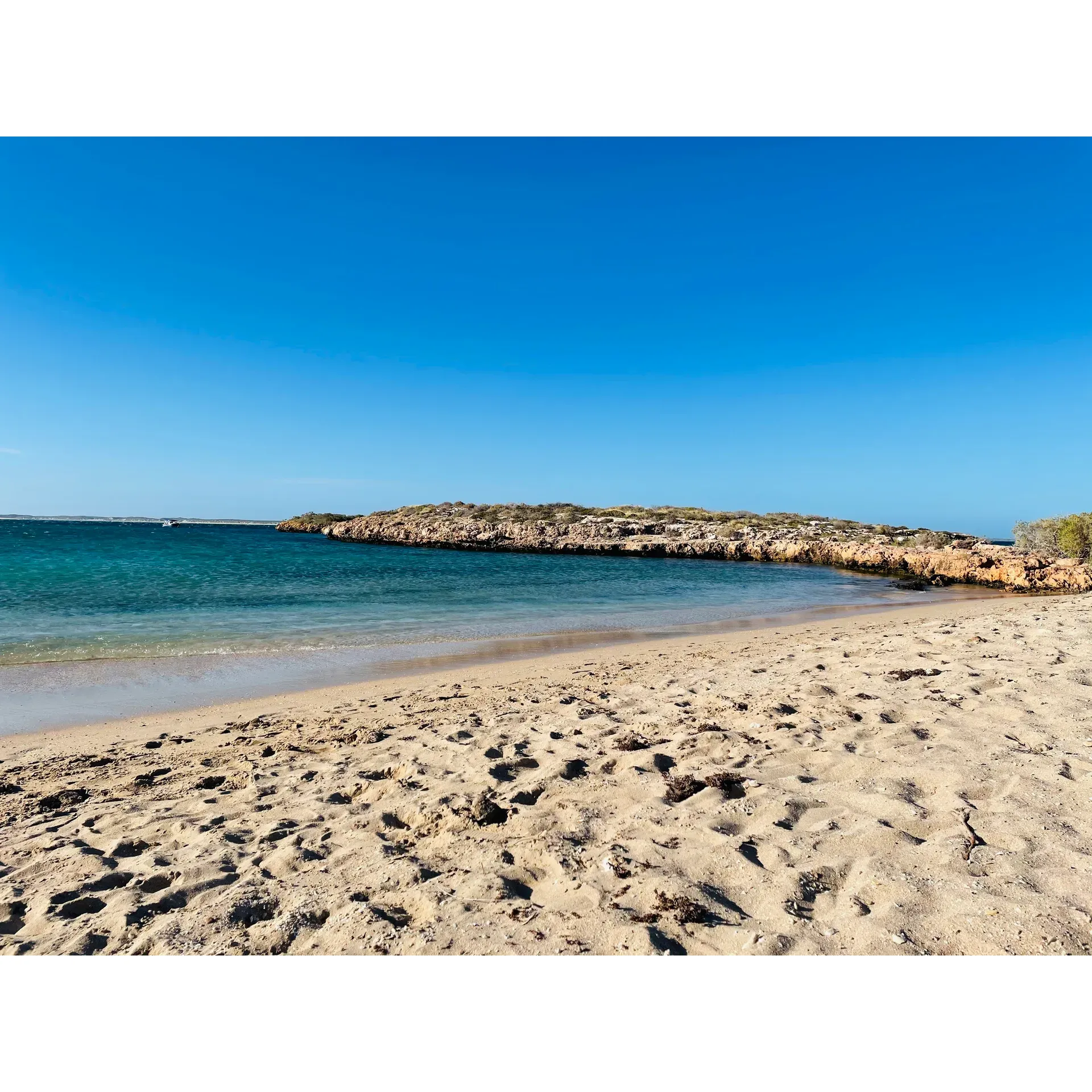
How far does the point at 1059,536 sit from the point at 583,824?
35.3 m

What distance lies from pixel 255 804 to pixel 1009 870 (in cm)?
504

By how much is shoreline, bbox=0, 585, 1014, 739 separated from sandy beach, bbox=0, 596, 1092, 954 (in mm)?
921

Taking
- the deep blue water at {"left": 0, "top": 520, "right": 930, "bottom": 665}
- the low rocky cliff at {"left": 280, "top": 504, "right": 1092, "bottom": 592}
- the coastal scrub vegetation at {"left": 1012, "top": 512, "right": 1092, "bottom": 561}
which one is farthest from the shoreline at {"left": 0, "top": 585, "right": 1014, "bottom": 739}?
the coastal scrub vegetation at {"left": 1012, "top": 512, "right": 1092, "bottom": 561}

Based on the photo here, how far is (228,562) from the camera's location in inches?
1296

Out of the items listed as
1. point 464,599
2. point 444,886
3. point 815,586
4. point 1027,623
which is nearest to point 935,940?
point 444,886

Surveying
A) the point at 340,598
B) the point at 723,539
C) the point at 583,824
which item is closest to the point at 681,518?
the point at 723,539

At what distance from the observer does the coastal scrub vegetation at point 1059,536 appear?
2662cm

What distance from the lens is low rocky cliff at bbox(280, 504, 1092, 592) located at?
26734 millimetres

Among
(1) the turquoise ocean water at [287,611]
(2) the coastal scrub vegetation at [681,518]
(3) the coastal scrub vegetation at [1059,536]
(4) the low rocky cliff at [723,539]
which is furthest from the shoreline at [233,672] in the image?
(2) the coastal scrub vegetation at [681,518]

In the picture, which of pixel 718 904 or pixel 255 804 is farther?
pixel 255 804

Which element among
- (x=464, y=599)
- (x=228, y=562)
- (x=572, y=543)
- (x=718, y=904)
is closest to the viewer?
(x=718, y=904)

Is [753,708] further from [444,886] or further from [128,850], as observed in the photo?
[128,850]

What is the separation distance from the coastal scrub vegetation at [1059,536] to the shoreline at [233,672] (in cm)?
2279

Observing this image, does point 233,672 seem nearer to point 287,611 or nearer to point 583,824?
point 287,611
